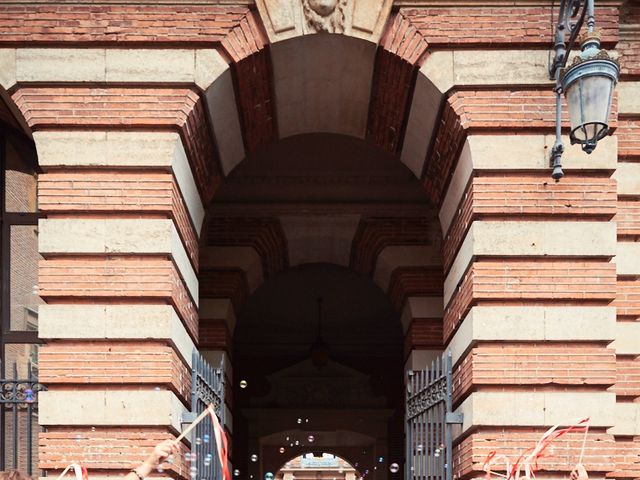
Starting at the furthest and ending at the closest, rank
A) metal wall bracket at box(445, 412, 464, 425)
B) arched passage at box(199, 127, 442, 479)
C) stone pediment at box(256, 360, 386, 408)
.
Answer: stone pediment at box(256, 360, 386, 408)
arched passage at box(199, 127, 442, 479)
metal wall bracket at box(445, 412, 464, 425)

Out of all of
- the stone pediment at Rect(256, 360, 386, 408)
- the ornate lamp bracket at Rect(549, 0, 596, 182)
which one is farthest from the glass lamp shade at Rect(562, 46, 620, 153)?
the stone pediment at Rect(256, 360, 386, 408)

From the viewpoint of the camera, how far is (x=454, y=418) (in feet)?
31.8

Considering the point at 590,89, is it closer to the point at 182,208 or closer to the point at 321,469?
the point at 182,208

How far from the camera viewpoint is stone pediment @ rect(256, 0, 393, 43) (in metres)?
9.42

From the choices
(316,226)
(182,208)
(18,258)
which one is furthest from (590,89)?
(316,226)

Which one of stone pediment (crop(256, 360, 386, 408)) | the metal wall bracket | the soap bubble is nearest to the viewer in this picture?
the soap bubble

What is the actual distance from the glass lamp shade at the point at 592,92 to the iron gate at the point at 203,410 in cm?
403

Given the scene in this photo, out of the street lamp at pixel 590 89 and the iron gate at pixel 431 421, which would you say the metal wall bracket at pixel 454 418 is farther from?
the street lamp at pixel 590 89

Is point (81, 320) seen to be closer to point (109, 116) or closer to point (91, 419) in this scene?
point (91, 419)

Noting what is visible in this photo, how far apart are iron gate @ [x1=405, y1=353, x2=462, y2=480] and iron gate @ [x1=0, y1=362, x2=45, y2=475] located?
350 centimetres

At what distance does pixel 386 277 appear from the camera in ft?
49.9

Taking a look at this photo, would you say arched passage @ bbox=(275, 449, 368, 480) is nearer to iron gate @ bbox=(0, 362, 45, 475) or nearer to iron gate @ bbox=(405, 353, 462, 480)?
iron gate @ bbox=(405, 353, 462, 480)

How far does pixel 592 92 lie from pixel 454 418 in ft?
10.5

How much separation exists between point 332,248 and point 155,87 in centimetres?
645
